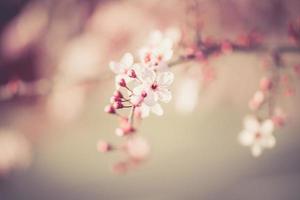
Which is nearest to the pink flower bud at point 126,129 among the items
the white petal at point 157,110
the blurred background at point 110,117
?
the white petal at point 157,110

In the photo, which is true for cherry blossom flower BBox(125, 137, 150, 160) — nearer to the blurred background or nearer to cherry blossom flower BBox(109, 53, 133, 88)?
the blurred background

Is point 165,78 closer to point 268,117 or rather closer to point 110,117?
point 268,117

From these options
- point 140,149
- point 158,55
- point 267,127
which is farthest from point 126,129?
point 140,149

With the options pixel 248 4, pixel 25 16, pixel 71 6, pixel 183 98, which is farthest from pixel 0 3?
pixel 248 4

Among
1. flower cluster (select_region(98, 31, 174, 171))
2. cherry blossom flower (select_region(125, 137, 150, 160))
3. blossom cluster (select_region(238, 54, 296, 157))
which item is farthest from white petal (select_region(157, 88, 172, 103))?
cherry blossom flower (select_region(125, 137, 150, 160))

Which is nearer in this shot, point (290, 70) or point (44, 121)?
point (290, 70)

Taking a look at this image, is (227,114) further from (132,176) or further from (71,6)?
(71,6)
